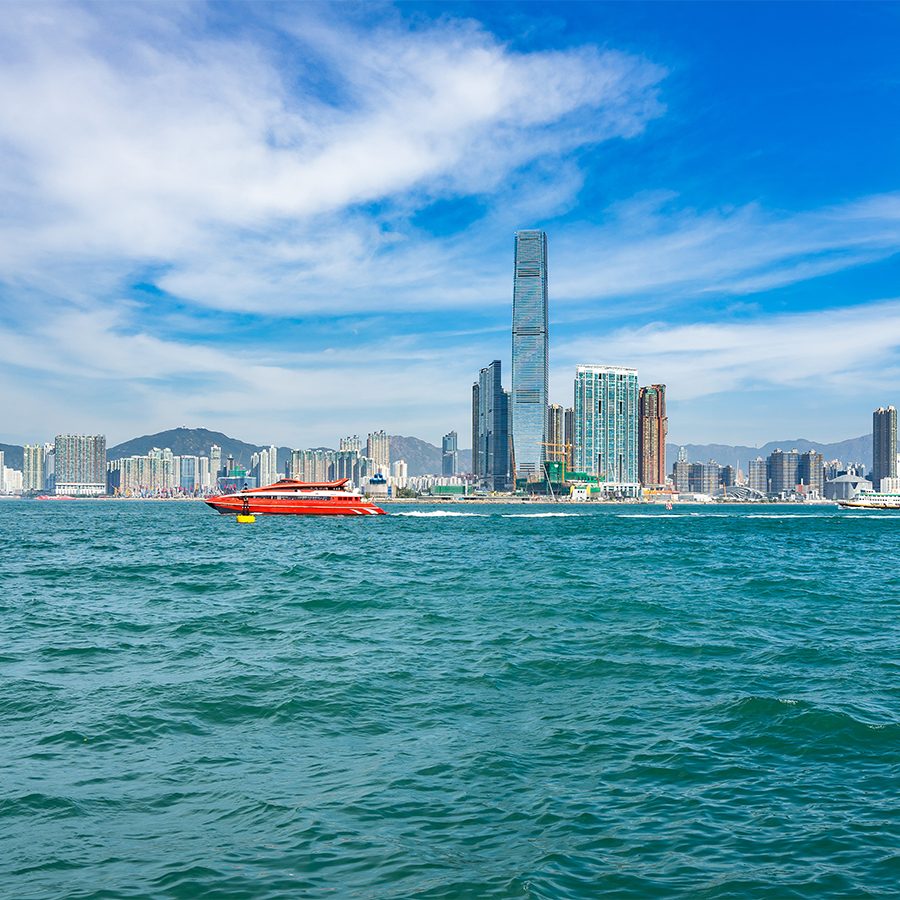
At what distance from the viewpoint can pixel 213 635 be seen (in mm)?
25672

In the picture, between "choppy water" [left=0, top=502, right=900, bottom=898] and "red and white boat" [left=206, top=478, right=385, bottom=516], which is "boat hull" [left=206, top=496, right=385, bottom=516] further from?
"choppy water" [left=0, top=502, right=900, bottom=898]

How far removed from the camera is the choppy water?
9820 mm

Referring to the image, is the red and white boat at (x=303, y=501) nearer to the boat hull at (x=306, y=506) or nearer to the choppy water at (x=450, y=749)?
the boat hull at (x=306, y=506)

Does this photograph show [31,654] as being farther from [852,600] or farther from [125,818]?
[852,600]

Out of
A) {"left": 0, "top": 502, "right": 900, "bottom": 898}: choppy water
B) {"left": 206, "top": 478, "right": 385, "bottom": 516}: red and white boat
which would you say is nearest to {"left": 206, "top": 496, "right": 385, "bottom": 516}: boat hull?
{"left": 206, "top": 478, "right": 385, "bottom": 516}: red and white boat

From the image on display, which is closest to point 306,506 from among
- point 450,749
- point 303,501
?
point 303,501

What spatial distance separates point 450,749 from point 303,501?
4823 inches

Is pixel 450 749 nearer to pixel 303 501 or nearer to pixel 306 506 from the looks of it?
pixel 306 506

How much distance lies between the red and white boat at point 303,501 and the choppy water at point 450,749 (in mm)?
100156

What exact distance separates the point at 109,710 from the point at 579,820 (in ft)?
35.6

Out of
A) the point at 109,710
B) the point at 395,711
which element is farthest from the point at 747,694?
the point at 109,710

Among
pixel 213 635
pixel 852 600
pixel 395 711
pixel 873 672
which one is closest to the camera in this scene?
pixel 395 711

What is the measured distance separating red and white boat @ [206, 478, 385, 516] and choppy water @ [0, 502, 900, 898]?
329ft

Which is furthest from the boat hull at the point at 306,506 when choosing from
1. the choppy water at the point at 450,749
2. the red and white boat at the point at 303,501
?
the choppy water at the point at 450,749
